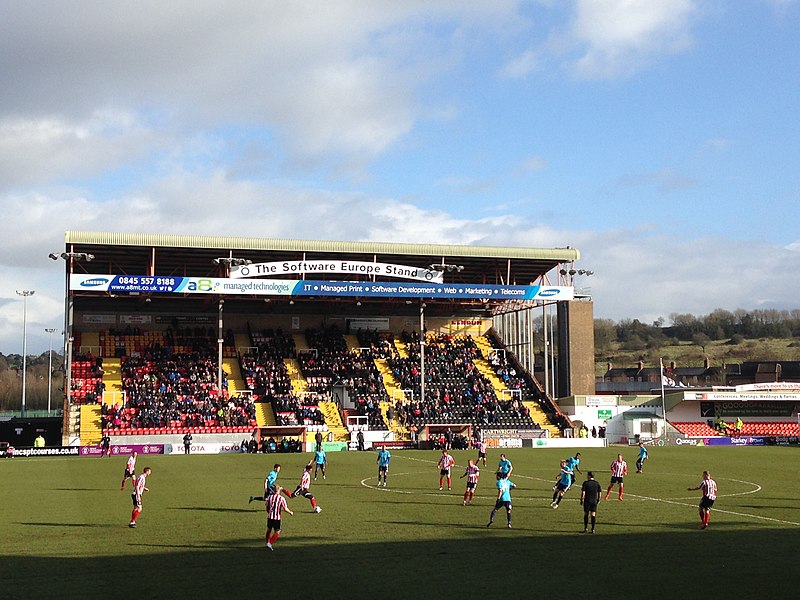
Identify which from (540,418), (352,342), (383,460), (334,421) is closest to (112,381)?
(334,421)

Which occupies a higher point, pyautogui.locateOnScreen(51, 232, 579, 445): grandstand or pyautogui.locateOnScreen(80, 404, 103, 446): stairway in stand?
pyautogui.locateOnScreen(51, 232, 579, 445): grandstand

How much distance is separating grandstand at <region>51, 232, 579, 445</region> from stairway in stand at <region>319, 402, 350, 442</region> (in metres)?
0.20

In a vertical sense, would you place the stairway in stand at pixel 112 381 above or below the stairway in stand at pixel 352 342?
below

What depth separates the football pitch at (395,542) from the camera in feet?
57.0

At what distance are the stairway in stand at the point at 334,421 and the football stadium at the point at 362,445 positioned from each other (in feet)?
0.64

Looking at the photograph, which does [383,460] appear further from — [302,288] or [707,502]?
[302,288]

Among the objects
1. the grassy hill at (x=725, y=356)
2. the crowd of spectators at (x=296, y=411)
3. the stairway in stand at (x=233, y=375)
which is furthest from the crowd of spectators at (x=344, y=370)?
the grassy hill at (x=725, y=356)

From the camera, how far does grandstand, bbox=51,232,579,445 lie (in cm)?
6881

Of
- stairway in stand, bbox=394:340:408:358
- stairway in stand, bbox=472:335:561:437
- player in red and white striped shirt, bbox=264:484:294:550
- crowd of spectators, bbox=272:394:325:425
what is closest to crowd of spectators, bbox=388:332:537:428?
stairway in stand, bbox=394:340:408:358

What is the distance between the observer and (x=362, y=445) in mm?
65625

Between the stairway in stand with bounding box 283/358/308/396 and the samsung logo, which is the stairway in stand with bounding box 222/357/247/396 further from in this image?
the samsung logo

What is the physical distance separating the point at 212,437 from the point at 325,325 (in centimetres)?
2209

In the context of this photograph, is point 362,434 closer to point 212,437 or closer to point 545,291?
point 212,437

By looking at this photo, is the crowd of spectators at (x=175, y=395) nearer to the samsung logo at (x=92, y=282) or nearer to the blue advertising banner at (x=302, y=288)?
the blue advertising banner at (x=302, y=288)
